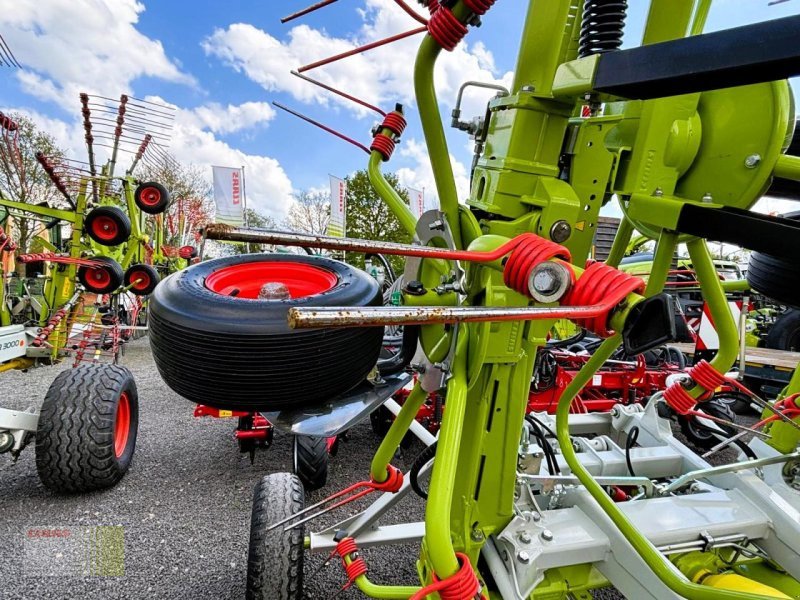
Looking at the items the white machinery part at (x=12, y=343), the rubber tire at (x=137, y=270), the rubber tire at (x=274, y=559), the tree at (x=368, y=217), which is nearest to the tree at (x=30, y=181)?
the rubber tire at (x=137, y=270)

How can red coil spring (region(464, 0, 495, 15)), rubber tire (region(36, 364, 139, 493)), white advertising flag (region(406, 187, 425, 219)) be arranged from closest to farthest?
red coil spring (region(464, 0, 495, 15))
rubber tire (region(36, 364, 139, 493))
white advertising flag (region(406, 187, 425, 219))

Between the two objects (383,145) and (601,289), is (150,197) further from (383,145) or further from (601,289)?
(601,289)

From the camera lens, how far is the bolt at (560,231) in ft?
4.48

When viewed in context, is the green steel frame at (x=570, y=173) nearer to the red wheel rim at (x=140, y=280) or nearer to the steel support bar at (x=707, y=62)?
the steel support bar at (x=707, y=62)

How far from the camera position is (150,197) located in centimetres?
786

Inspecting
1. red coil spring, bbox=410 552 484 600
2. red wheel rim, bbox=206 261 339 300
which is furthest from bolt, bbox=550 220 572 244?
red coil spring, bbox=410 552 484 600

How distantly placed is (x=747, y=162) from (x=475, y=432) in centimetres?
115

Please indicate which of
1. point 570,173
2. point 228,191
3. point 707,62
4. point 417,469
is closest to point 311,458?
point 417,469

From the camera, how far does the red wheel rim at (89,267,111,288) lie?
6859 mm

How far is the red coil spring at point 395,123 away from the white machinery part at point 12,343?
204 inches

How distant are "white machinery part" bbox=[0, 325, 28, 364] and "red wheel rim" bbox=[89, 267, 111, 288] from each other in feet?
5.42

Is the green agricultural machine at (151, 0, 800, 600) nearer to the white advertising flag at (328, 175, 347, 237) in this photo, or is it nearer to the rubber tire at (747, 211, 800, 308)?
the rubber tire at (747, 211, 800, 308)

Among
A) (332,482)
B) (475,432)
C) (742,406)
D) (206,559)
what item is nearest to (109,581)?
(206,559)

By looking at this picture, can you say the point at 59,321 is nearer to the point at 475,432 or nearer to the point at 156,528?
the point at 156,528
